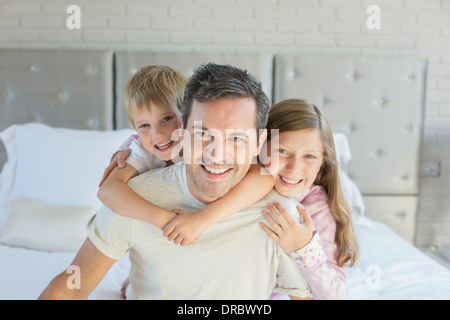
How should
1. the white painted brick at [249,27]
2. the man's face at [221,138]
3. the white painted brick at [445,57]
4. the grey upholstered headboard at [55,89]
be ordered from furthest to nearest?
the white painted brick at [249,27]
the grey upholstered headboard at [55,89]
the white painted brick at [445,57]
the man's face at [221,138]

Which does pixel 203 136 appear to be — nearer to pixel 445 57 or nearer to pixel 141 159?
pixel 141 159

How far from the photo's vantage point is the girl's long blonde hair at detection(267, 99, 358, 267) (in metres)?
0.55

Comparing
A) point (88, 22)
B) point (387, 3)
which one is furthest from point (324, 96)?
point (88, 22)

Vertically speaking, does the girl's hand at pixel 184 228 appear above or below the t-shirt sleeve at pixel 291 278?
above

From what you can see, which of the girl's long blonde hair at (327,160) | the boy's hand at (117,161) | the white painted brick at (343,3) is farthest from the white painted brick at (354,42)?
the boy's hand at (117,161)

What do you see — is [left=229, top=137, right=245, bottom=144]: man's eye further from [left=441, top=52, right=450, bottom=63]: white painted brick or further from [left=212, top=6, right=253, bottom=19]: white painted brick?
[left=441, top=52, right=450, bottom=63]: white painted brick

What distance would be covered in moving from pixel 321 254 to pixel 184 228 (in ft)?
0.71

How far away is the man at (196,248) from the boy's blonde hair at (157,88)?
0.06 metres

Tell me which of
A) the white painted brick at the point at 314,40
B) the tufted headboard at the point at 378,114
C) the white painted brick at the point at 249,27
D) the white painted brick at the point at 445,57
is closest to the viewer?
the white painted brick at the point at 445,57

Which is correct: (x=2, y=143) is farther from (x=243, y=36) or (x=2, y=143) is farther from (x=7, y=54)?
(x=243, y=36)

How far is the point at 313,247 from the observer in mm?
583

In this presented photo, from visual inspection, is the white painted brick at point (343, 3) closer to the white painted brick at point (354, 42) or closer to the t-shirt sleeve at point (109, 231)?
the white painted brick at point (354, 42)

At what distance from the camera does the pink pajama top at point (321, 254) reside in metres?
0.59
